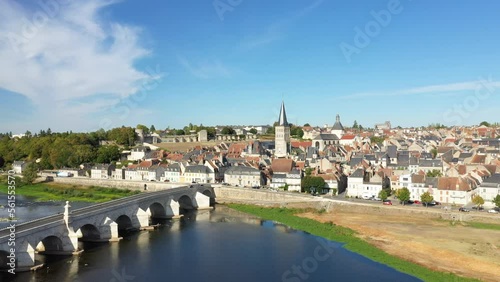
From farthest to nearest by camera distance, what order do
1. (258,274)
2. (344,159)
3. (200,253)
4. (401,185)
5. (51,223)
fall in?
(344,159) → (401,185) → (200,253) → (51,223) → (258,274)

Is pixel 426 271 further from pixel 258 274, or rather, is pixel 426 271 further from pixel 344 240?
pixel 258 274

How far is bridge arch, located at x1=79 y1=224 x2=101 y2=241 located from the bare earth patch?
18037 millimetres

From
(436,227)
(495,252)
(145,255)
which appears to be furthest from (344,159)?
(145,255)

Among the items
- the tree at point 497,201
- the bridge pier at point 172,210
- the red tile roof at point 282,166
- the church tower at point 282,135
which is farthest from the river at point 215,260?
the church tower at point 282,135

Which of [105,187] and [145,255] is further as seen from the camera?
[105,187]

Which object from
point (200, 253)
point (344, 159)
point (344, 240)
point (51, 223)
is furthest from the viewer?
point (344, 159)

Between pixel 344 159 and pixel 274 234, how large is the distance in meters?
35.3

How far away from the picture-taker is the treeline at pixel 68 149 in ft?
247

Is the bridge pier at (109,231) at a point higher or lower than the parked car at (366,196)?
lower

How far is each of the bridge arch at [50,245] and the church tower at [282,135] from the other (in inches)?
1879

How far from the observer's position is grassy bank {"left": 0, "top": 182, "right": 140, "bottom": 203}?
50.7m

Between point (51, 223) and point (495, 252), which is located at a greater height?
point (51, 223)

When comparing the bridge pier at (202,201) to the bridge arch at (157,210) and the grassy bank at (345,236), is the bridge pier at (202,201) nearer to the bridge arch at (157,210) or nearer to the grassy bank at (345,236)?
the grassy bank at (345,236)

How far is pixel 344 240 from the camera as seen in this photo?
3038 centimetres
